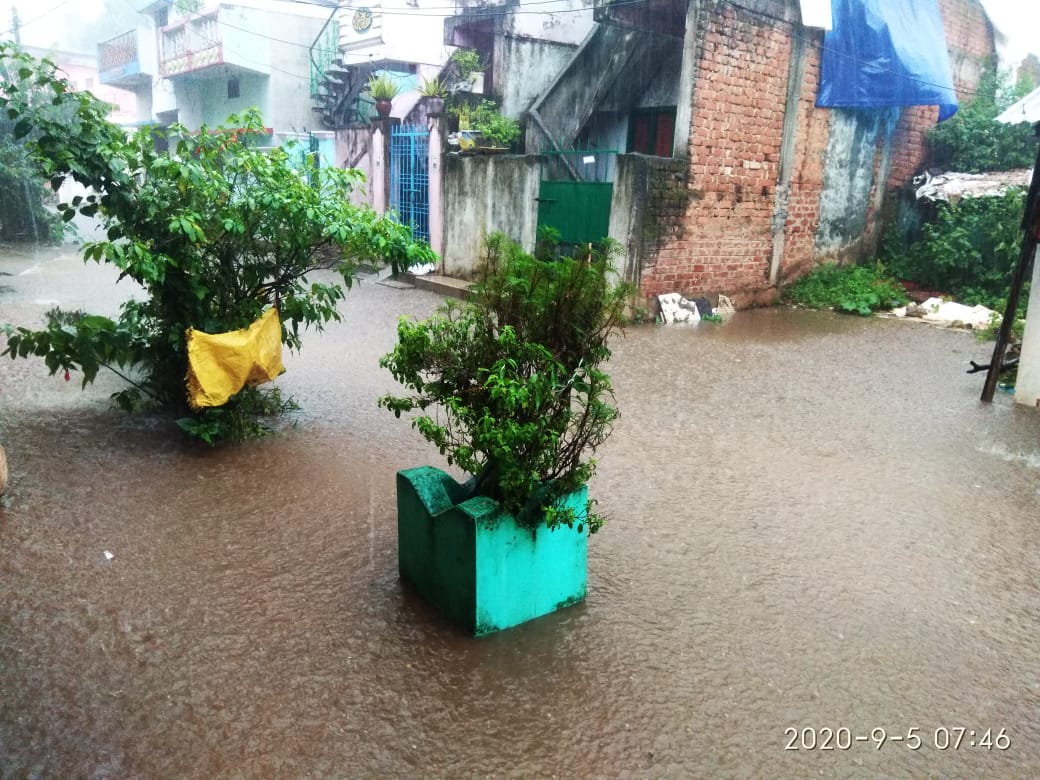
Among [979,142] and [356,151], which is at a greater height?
[979,142]

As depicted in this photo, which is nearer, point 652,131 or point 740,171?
point 740,171

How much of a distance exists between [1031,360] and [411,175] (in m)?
10.3

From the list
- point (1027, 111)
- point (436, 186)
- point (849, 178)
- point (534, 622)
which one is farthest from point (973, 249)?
point (534, 622)

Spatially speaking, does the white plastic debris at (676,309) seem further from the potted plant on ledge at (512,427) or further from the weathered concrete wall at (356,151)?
the potted plant on ledge at (512,427)

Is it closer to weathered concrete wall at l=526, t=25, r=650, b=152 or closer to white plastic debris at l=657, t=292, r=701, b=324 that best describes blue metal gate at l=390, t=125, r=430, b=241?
weathered concrete wall at l=526, t=25, r=650, b=152

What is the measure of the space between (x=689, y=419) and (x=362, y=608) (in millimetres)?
3648

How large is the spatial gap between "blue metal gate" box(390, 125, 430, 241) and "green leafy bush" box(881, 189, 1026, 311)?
334 inches

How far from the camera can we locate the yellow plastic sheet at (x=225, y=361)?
487cm

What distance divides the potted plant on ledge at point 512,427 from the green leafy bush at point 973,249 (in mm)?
10717

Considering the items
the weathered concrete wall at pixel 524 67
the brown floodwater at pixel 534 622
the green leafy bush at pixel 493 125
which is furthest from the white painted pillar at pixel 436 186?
the brown floodwater at pixel 534 622

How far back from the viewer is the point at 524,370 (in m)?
3.16

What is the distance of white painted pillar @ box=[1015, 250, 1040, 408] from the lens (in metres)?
6.50

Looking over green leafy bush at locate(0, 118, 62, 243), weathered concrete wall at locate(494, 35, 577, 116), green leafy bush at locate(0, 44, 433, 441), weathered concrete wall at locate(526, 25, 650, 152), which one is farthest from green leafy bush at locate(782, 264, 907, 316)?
green leafy bush at locate(0, 118, 62, 243)

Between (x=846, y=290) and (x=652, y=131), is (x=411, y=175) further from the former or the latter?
(x=846, y=290)
